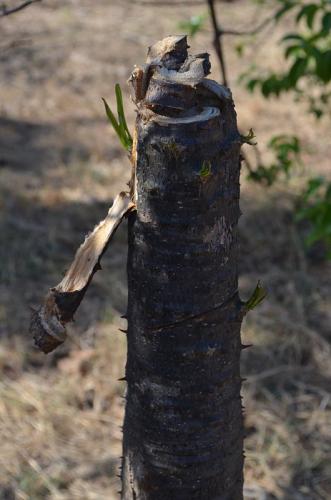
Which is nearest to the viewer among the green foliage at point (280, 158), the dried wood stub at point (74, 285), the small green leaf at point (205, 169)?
the small green leaf at point (205, 169)

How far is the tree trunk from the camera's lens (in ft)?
4.75

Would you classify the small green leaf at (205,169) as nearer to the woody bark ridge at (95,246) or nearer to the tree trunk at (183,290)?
the tree trunk at (183,290)

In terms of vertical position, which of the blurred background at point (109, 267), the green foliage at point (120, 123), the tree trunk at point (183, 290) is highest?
the blurred background at point (109, 267)

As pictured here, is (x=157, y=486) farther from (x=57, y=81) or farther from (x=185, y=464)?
(x=57, y=81)

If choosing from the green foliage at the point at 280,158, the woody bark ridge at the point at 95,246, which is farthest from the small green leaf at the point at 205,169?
the green foliage at the point at 280,158

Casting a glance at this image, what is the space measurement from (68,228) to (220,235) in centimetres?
308

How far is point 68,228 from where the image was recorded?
4.54 m

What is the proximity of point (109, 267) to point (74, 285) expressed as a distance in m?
2.65

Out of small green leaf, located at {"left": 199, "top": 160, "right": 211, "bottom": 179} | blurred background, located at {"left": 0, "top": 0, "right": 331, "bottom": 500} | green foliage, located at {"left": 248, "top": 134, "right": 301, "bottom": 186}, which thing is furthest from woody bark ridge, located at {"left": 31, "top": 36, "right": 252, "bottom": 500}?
green foliage, located at {"left": 248, "top": 134, "right": 301, "bottom": 186}

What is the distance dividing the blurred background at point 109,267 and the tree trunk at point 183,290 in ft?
2.85

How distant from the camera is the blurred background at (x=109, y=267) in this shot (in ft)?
10.1

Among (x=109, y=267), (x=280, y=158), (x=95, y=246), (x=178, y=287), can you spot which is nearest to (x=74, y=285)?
(x=95, y=246)

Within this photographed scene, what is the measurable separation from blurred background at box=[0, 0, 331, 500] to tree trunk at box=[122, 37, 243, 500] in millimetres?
868

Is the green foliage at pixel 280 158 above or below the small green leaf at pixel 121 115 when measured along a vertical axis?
above
